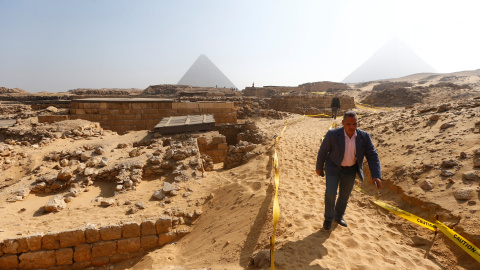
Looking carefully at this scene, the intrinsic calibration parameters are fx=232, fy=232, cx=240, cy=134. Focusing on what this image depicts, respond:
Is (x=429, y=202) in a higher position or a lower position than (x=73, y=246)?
higher

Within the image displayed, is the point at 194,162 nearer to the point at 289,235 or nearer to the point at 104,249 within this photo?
the point at 104,249

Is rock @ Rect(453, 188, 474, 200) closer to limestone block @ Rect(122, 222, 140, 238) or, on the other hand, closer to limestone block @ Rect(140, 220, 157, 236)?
limestone block @ Rect(140, 220, 157, 236)

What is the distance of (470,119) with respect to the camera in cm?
550

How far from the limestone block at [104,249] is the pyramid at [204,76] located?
111 metres

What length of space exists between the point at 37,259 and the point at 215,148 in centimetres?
498

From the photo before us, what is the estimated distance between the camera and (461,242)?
2.62 meters

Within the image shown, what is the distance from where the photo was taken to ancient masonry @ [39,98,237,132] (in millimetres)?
10117

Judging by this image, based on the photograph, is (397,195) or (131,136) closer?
(397,195)

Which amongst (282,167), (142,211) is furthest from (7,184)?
(282,167)

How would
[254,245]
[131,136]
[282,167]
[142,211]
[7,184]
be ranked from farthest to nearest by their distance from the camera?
[131,136] < [282,167] < [7,184] < [142,211] < [254,245]

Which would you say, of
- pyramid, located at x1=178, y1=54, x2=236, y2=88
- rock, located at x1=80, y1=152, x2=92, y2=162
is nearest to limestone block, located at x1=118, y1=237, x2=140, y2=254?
rock, located at x1=80, y1=152, x2=92, y2=162

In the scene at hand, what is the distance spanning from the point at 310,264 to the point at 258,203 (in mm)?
1647

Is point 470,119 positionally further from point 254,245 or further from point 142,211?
point 142,211

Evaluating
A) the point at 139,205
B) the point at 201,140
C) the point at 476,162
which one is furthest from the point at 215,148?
the point at 476,162
